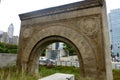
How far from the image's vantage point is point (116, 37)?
5188cm

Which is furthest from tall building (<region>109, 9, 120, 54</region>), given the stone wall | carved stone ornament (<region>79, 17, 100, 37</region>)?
carved stone ornament (<region>79, 17, 100, 37</region>)

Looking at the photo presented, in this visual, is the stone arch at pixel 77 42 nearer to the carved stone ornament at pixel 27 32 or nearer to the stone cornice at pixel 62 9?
the carved stone ornament at pixel 27 32

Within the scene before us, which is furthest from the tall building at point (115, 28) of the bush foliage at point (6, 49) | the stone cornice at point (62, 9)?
the stone cornice at point (62, 9)

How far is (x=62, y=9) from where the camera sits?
337 inches

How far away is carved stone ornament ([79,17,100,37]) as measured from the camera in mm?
7468

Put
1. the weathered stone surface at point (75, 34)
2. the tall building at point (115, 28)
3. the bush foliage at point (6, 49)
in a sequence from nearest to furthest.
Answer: the weathered stone surface at point (75, 34) → the bush foliage at point (6, 49) → the tall building at point (115, 28)

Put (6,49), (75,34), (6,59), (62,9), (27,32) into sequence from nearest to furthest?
(75,34)
(62,9)
(27,32)
(6,59)
(6,49)

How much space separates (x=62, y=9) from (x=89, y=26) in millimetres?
2103

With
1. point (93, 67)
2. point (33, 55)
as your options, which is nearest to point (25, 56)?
point (33, 55)

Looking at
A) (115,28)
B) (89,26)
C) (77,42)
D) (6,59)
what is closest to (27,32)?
(77,42)

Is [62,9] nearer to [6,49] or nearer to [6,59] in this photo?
[6,59]

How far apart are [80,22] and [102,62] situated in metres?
2.57

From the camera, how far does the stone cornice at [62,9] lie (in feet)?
25.4

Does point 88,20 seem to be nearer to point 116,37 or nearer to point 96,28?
point 96,28
